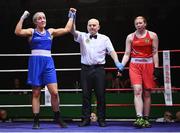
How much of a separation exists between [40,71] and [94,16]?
4.36 metres

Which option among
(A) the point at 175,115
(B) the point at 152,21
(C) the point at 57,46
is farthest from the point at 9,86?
(A) the point at 175,115

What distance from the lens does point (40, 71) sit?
15.7 ft

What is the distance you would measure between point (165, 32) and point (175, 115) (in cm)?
328

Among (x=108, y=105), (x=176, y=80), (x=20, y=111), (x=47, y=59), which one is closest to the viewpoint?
(x=47, y=59)

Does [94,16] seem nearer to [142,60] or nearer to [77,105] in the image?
[77,105]

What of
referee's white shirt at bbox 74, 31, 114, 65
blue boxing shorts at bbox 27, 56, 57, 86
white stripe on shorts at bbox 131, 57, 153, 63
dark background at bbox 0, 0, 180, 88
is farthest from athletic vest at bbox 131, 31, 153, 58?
dark background at bbox 0, 0, 180, 88

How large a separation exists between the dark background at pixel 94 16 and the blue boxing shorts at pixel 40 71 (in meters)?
4.11

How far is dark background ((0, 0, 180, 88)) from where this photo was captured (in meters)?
8.87

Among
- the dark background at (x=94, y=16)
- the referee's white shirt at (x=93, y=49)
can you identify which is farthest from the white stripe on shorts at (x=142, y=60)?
the dark background at (x=94, y=16)

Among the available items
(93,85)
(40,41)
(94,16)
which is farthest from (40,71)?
(94,16)

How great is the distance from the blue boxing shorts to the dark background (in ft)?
13.5

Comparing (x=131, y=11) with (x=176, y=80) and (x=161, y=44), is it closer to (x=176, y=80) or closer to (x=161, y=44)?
(x=161, y=44)

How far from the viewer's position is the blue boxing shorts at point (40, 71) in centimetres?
477

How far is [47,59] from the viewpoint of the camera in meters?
4.81
